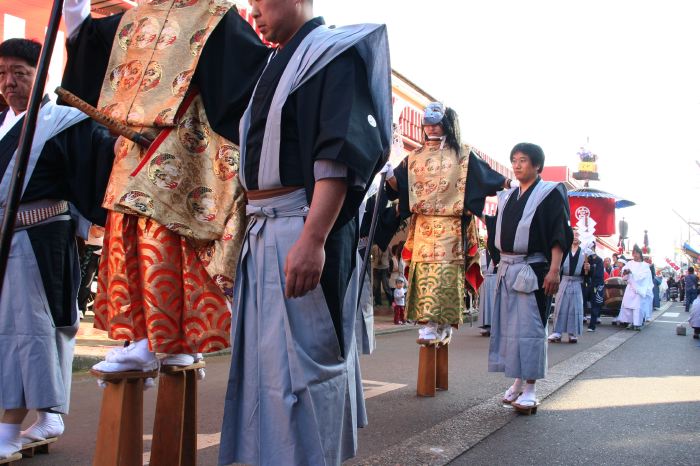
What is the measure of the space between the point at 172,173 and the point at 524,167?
3.19 metres

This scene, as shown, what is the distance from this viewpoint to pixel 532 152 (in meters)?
5.00

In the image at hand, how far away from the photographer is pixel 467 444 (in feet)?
12.3

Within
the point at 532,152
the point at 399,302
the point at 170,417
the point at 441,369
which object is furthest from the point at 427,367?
the point at 399,302

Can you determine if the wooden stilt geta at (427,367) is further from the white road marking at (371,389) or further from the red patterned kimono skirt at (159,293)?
the red patterned kimono skirt at (159,293)

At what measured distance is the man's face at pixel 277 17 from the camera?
226cm

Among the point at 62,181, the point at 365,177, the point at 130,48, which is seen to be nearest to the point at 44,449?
the point at 62,181

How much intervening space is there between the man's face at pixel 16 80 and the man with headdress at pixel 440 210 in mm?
2708

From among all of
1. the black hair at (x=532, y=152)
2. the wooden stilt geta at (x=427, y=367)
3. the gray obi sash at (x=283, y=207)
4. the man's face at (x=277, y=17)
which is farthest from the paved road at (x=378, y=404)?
the man's face at (x=277, y=17)

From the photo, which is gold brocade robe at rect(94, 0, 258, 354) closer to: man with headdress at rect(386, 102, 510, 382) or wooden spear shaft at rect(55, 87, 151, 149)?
wooden spear shaft at rect(55, 87, 151, 149)

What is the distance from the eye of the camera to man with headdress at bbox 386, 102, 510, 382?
5.20 meters

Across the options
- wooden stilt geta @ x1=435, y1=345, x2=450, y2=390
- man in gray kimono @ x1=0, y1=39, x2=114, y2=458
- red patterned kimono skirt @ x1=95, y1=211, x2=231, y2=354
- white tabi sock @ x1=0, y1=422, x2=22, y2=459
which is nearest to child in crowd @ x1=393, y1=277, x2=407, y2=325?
wooden stilt geta @ x1=435, y1=345, x2=450, y2=390

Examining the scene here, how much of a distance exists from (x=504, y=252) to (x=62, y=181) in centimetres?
318

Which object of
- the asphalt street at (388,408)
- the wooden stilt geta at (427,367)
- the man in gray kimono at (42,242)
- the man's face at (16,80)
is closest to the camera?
the man in gray kimono at (42,242)

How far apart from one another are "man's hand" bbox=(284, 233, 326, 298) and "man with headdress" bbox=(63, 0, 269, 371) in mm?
492
